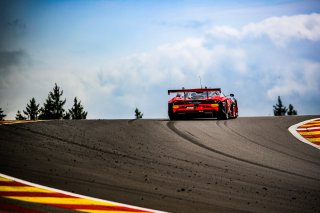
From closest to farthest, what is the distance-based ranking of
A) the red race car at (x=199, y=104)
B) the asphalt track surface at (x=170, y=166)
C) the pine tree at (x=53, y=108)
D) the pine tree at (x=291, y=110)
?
the asphalt track surface at (x=170, y=166) → the red race car at (x=199, y=104) → the pine tree at (x=53, y=108) → the pine tree at (x=291, y=110)

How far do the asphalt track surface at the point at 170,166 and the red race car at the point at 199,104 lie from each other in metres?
4.22

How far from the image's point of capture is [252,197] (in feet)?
15.9

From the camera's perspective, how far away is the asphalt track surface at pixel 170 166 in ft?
15.5

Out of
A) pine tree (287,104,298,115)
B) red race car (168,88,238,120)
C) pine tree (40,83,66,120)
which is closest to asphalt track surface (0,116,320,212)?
red race car (168,88,238,120)

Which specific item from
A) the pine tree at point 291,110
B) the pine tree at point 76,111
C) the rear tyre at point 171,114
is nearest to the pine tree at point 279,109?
the pine tree at point 291,110

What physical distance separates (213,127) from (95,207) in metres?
7.73

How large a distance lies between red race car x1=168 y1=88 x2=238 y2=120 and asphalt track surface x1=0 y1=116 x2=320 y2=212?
166 inches

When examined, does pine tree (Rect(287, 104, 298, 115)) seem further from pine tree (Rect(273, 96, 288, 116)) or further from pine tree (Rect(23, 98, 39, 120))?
pine tree (Rect(23, 98, 39, 120))

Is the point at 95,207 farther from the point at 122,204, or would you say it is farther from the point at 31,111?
the point at 31,111

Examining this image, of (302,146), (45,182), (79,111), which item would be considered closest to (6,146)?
(45,182)

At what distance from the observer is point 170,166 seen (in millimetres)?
6379

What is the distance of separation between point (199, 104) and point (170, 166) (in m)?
8.37

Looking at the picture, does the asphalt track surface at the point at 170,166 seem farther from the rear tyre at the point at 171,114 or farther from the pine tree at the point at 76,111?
the pine tree at the point at 76,111

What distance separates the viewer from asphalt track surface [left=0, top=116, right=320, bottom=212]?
15.5ft
